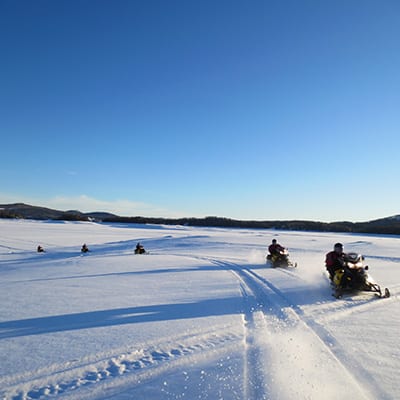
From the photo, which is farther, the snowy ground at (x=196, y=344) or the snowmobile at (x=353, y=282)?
the snowmobile at (x=353, y=282)

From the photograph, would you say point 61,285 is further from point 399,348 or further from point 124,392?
point 399,348

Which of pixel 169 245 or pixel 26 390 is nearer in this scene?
pixel 26 390

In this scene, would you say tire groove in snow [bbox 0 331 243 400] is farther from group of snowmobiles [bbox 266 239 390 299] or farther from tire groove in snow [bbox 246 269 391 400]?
group of snowmobiles [bbox 266 239 390 299]

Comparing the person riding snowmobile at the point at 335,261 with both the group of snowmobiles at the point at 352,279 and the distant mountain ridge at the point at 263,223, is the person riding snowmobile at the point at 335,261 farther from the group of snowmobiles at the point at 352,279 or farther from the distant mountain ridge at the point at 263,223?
the distant mountain ridge at the point at 263,223

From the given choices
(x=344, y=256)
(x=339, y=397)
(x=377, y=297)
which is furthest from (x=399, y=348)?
(x=344, y=256)

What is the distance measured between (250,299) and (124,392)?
422cm

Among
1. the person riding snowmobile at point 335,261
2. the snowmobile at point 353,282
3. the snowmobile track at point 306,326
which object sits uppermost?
the person riding snowmobile at point 335,261

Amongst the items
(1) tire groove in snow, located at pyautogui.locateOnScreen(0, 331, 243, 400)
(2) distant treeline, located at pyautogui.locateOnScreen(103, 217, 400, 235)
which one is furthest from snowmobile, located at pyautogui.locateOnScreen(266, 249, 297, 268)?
(2) distant treeline, located at pyautogui.locateOnScreen(103, 217, 400, 235)

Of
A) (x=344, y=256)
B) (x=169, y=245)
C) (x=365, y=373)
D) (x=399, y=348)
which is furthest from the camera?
(x=169, y=245)

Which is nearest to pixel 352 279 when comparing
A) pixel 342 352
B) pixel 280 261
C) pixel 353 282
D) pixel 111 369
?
pixel 353 282

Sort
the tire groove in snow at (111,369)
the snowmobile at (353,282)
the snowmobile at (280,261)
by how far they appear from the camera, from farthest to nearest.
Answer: the snowmobile at (280,261), the snowmobile at (353,282), the tire groove in snow at (111,369)

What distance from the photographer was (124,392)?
290cm

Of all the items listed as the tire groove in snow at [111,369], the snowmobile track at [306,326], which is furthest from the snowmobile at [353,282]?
the tire groove in snow at [111,369]

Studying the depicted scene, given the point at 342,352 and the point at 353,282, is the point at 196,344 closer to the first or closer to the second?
the point at 342,352
